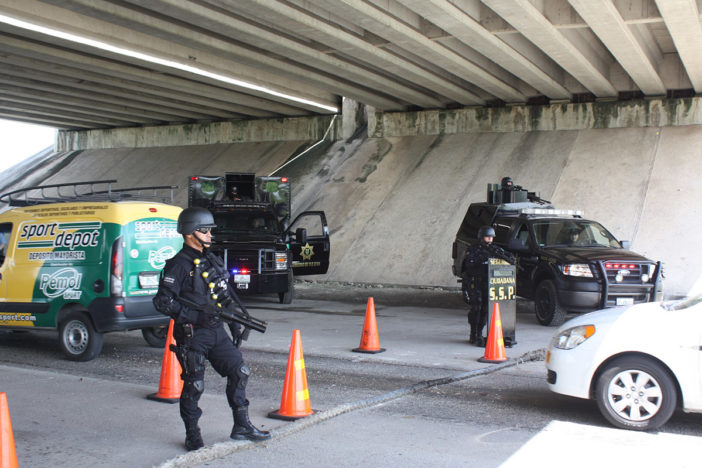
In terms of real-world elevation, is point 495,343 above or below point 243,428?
above

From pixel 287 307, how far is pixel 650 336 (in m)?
10.5

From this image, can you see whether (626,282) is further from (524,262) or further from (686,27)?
(686,27)

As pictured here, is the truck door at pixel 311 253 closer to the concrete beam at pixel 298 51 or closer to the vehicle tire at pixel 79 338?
the concrete beam at pixel 298 51

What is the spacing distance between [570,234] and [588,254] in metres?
1.16

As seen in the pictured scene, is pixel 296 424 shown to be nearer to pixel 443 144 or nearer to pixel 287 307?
pixel 287 307

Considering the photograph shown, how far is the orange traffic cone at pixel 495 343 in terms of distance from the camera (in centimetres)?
952

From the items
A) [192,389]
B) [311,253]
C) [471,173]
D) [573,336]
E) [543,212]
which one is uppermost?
[471,173]

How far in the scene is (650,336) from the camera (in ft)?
→ 19.8

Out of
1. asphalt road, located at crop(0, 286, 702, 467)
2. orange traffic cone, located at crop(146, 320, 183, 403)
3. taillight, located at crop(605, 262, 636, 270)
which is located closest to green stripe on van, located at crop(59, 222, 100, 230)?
asphalt road, located at crop(0, 286, 702, 467)

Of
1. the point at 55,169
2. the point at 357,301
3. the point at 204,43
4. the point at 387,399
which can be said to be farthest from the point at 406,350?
the point at 55,169

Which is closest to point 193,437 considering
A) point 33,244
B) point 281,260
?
point 33,244

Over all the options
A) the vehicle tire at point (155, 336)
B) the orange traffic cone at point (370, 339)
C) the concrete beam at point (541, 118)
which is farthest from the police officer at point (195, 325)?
the concrete beam at point (541, 118)

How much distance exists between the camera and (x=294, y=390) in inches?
253

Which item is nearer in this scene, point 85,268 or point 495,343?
point 85,268
